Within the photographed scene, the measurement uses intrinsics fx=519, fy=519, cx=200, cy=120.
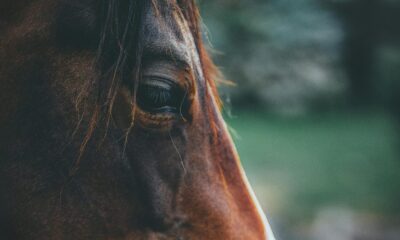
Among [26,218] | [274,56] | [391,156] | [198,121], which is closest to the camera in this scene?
[26,218]

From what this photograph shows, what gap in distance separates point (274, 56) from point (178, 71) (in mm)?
10543

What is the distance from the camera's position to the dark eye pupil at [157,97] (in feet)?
5.09

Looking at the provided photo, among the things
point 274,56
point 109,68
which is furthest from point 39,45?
point 274,56

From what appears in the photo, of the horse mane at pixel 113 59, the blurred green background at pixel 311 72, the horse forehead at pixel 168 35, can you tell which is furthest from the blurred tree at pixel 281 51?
the horse mane at pixel 113 59

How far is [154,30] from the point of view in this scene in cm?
157

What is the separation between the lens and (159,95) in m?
1.56

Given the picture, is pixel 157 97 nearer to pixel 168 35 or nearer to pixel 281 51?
pixel 168 35

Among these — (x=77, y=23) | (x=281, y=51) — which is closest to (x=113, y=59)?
(x=77, y=23)

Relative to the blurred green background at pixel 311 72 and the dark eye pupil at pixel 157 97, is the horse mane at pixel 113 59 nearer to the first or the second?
the dark eye pupil at pixel 157 97

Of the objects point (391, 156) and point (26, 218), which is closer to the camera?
point (26, 218)

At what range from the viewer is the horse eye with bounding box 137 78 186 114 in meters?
1.55

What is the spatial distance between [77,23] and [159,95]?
1.05 ft

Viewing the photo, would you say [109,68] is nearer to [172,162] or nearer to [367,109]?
[172,162]

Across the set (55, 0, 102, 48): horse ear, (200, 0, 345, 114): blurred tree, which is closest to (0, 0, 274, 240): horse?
(55, 0, 102, 48): horse ear
